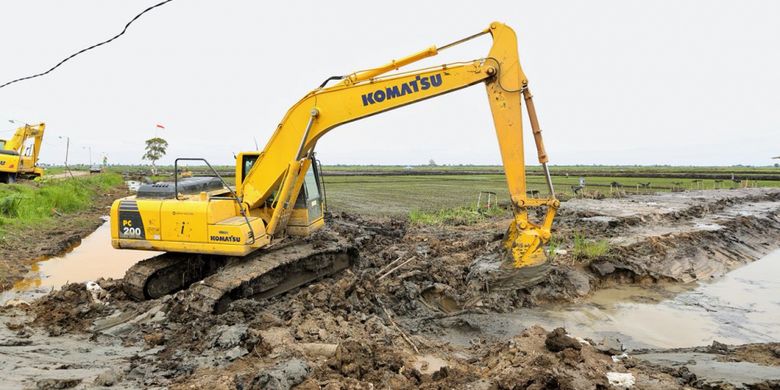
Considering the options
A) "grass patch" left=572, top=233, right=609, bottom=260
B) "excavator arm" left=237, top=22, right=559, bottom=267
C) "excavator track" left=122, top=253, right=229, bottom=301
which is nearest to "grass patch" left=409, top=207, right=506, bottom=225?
"grass patch" left=572, top=233, right=609, bottom=260

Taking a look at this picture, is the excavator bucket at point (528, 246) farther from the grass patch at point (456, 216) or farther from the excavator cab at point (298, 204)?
the grass patch at point (456, 216)

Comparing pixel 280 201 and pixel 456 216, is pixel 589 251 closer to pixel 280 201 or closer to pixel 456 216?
pixel 280 201

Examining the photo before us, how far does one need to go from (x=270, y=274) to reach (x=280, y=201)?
1255 mm

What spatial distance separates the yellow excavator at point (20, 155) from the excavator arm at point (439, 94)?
78.2ft

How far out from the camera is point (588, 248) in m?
9.73

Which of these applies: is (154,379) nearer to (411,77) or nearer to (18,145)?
(411,77)

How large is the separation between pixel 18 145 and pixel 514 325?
1179 inches

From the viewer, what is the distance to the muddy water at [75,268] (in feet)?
28.5

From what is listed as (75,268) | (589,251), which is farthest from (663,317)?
(75,268)

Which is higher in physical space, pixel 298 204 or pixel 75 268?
pixel 298 204

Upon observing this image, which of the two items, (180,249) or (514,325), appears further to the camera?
(180,249)

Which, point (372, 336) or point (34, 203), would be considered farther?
point (34, 203)

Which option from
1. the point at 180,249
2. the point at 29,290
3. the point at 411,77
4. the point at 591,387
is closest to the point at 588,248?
the point at 411,77

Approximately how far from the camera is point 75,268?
1041 centimetres
